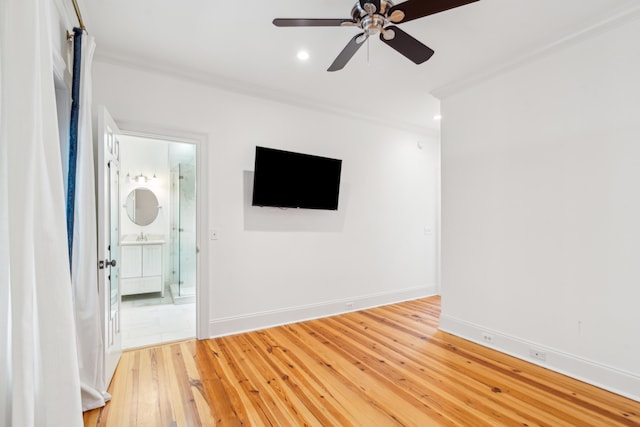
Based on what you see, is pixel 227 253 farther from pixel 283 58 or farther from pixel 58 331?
pixel 58 331

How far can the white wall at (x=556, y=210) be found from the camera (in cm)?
227

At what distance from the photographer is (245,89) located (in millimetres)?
3445

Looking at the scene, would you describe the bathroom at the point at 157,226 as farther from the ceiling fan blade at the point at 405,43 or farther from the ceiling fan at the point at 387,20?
the ceiling fan blade at the point at 405,43

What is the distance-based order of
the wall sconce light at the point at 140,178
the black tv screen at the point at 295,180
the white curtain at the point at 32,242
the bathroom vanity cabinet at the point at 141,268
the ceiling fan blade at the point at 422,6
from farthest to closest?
the wall sconce light at the point at 140,178 < the bathroom vanity cabinet at the point at 141,268 < the black tv screen at the point at 295,180 < the ceiling fan blade at the point at 422,6 < the white curtain at the point at 32,242

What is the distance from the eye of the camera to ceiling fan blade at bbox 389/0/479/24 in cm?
172

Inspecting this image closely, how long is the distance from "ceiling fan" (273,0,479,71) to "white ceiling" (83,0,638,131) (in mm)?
360

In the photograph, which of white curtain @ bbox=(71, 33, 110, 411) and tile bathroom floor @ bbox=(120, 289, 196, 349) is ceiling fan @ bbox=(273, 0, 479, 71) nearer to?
white curtain @ bbox=(71, 33, 110, 411)

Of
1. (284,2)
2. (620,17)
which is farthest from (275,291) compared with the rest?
(620,17)

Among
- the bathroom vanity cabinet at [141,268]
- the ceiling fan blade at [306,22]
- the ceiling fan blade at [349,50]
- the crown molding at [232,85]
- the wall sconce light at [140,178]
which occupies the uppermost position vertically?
the crown molding at [232,85]

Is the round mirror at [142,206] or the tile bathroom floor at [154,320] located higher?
the round mirror at [142,206]

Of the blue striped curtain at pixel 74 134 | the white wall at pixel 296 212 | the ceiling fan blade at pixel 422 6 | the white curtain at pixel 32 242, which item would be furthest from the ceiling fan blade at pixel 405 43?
the blue striped curtain at pixel 74 134

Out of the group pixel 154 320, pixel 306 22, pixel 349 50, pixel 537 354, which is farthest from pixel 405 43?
pixel 154 320

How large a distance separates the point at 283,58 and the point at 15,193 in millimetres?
2486

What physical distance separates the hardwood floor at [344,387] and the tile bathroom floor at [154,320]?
33 centimetres
